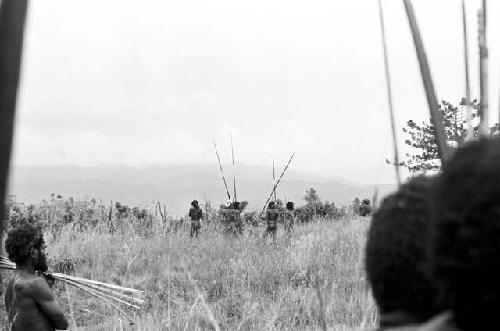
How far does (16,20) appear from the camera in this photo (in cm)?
34

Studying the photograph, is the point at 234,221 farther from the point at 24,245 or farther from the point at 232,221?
the point at 24,245

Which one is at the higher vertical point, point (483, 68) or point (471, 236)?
point (483, 68)

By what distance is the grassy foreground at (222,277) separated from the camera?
5148 millimetres

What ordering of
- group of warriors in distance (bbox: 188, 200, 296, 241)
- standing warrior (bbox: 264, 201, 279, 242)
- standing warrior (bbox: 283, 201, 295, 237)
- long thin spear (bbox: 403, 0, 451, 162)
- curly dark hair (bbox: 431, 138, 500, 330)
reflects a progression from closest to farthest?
curly dark hair (bbox: 431, 138, 500, 330), long thin spear (bbox: 403, 0, 451, 162), standing warrior (bbox: 264, 201, 279, 242), group of warriors in distance (bbox: 188, 200, 296, 241), standing warrior (bbox: 283, 201, 295, 237)

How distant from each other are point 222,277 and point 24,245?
13.6 feet

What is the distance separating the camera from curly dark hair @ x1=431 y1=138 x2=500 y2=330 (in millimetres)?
440

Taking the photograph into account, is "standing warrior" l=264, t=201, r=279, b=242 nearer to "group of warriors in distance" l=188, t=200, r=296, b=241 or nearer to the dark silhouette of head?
"group of warriors in distance" l=188, t=200, r=296, b=241

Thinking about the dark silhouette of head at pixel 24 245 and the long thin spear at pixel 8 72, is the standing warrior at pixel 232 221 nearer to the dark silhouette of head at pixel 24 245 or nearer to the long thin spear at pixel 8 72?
the dark silhouette of head at pixel 24 245

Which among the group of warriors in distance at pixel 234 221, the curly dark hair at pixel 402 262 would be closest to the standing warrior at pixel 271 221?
the group of warriors in distance at pixel 234 221

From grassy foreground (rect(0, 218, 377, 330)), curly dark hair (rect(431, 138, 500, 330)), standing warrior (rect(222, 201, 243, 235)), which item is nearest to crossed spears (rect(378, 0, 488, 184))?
curly dark hair (rect(431, 138, 500, 330))

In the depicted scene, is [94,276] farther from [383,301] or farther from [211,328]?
[383,301]

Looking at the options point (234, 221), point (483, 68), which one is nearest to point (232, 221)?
point (234, 221)

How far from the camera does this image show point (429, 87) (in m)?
0.88

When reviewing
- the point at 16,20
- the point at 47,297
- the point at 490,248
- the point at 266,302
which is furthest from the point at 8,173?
the point at 266,302
